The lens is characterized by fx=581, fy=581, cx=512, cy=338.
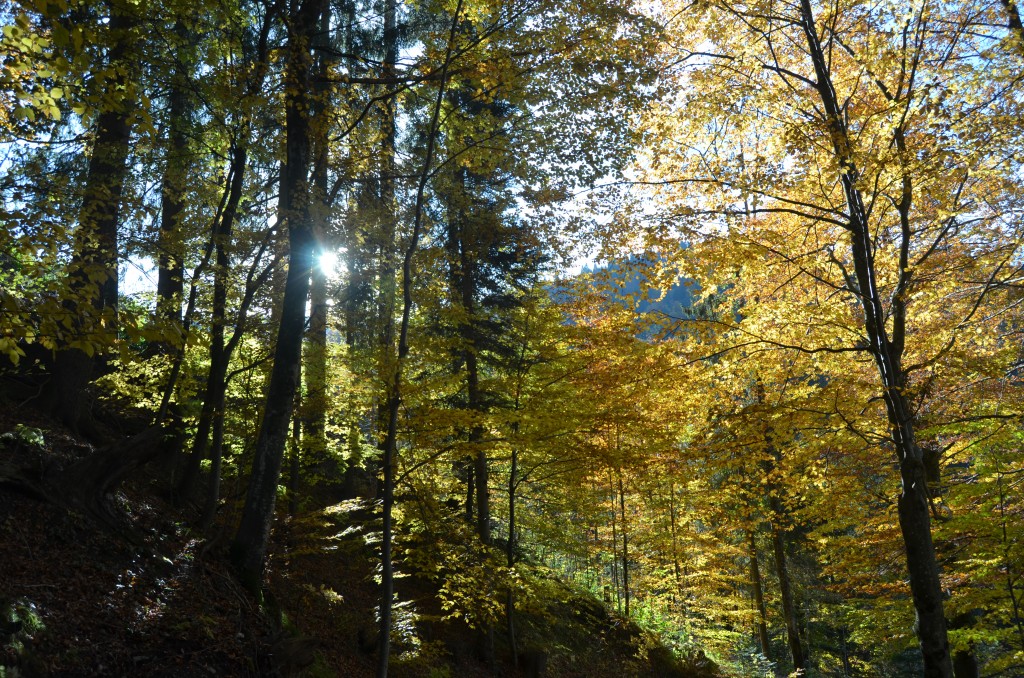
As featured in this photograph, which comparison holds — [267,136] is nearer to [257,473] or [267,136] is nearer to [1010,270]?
[257,473]

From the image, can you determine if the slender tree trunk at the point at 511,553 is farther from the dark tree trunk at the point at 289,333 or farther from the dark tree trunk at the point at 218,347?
the dark tree trunk at the point at 218,347

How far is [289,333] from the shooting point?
7.59m

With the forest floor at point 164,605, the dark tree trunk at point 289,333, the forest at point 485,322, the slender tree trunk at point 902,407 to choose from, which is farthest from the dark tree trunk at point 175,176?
the slender tree trunk at point 902,407

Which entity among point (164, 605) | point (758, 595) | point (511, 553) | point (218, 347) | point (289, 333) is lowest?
point (758, 595)

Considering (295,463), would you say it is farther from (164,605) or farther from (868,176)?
(868,176)

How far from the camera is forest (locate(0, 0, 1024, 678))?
20.6 ft

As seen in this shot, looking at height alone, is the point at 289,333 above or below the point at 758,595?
above

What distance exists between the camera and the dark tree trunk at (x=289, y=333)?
23.6 ft

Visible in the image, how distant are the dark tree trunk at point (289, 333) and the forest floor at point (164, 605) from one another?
35cm

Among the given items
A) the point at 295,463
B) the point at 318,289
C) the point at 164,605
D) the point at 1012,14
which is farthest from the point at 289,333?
the point at 1012,14

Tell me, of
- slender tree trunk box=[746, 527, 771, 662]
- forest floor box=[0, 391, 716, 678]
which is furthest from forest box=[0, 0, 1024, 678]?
slender tree trunk box=[746, 527, 771, 662]

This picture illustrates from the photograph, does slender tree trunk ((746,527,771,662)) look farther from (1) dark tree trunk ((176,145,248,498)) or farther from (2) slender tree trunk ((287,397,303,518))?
(1) dark tree trunk ((176,145,248,498))

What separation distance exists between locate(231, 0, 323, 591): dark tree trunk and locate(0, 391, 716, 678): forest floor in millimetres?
347

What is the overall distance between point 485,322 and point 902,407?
7.63 m
